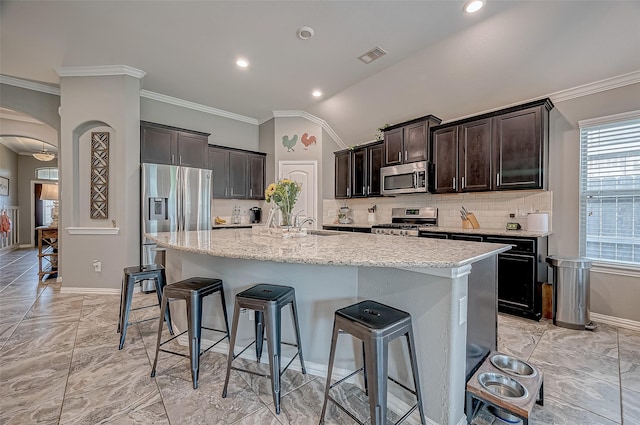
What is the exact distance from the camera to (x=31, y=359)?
2191 mm

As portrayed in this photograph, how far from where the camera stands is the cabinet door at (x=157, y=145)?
4230mm

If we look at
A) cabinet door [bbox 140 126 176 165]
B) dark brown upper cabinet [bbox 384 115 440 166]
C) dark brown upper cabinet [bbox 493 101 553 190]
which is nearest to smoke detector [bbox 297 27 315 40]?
dark brown upper cabinet [bbox 384 115 440 166]

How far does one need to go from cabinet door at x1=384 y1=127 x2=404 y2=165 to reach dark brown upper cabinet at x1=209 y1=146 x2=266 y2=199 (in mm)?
2607

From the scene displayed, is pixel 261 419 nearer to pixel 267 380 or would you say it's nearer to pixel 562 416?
pixel 267 380

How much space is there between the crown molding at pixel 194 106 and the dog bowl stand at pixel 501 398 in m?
5.50

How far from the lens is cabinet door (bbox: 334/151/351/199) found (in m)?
5.30

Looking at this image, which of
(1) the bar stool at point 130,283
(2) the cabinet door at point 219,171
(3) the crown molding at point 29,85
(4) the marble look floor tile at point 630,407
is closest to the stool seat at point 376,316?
(4) the marble look floor tile at point 630,407

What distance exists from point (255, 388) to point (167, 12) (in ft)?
11.2

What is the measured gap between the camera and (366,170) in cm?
502

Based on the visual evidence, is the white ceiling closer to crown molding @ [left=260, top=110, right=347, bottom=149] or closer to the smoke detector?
the smoke detector

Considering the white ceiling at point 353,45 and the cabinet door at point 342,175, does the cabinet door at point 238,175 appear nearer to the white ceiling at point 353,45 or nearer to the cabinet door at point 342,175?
the white ceiling at point 353,45

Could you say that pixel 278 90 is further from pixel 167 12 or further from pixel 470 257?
pixel 470 257

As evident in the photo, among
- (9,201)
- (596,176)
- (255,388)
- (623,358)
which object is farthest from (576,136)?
(9,201)

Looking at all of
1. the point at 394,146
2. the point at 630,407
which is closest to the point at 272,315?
the point at 630,407
